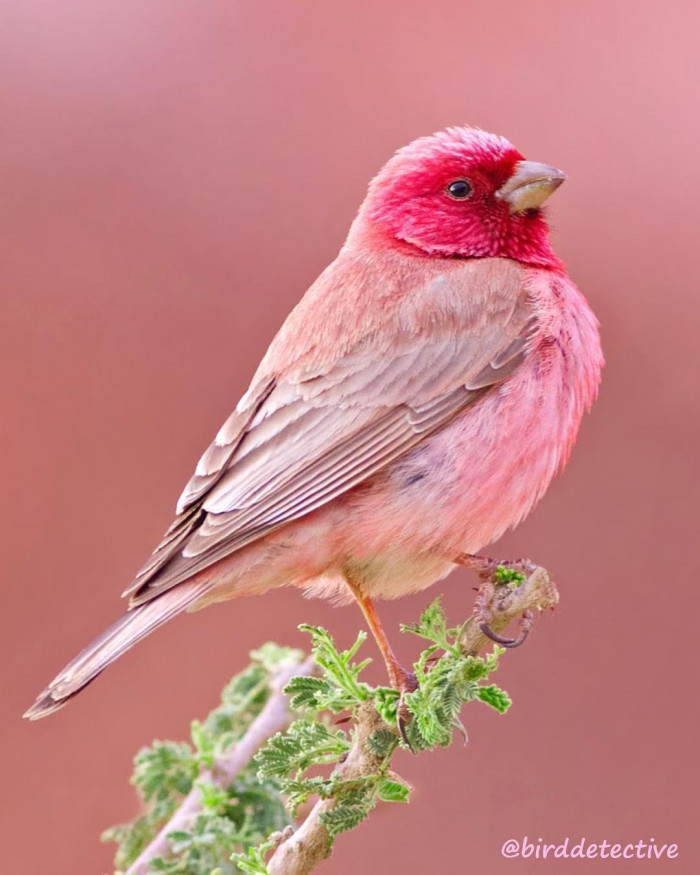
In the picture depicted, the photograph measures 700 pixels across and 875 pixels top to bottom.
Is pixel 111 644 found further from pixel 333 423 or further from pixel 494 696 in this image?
pixel 494 696

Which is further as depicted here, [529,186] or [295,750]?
[529,186]

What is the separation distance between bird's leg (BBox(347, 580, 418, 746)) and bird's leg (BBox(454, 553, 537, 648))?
0.26 metres

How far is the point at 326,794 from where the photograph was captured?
8.78ft

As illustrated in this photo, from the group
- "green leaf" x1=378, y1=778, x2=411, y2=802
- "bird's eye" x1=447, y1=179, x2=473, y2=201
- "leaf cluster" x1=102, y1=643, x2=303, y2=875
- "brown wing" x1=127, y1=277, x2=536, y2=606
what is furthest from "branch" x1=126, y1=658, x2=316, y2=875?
"bird's eye" x1=447, y1=179, x2=473, y2=201

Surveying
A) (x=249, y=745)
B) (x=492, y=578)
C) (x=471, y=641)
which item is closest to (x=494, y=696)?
(x=471, y=641)

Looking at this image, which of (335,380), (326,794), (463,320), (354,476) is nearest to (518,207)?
(463,320)

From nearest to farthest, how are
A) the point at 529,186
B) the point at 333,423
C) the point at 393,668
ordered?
1. the point at 393,668
2. the point at 333,423
3. the point at 529,186

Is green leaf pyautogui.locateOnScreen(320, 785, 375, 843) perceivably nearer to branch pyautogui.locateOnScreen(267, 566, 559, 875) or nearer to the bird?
branch pyautogui.locateOnScreen(267, 566, 559, 875)

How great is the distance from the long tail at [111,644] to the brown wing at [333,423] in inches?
1.9

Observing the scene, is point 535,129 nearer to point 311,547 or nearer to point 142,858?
point 311,547

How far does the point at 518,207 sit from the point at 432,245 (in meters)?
0.31

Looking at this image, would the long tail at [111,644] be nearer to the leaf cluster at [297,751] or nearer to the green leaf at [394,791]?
the leaf cluster at [297,751]

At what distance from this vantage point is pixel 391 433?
354 cm

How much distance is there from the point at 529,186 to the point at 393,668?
1.69 metres
